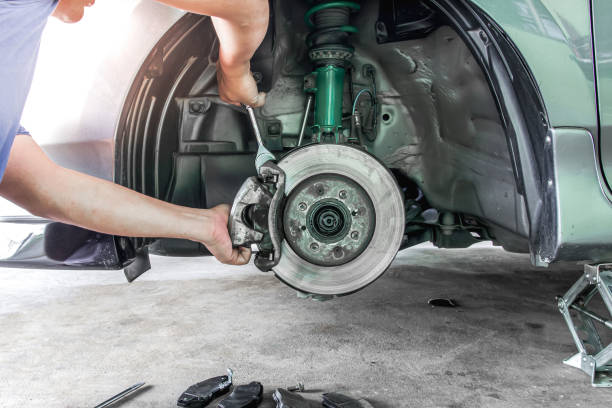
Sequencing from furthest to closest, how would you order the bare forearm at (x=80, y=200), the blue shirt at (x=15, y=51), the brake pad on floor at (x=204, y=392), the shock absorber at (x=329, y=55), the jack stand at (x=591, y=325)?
the shock absorber at (x=329, y=55), the jack stand at (x=591, y=325), the brake pad on floor at (x=204, y=392), the bare forearm at (x=80, y=200), the blue shirt at (x=15, y=51)

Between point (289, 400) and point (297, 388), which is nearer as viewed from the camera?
point (289, 400)

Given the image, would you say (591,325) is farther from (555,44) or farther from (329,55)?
(329,55)

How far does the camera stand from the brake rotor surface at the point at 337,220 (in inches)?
43.6

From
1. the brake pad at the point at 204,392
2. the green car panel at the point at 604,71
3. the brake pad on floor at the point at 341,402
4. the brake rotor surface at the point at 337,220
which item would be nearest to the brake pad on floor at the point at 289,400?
the brake pad on floor at the point at 341,402

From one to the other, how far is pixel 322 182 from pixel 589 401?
2.66 feet

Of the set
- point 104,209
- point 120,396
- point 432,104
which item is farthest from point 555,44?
point 120,396

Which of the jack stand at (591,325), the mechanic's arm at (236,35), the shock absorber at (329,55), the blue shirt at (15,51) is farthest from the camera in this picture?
the shock absorber at (329,55)

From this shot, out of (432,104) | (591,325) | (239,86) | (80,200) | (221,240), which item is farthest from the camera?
(432,104)

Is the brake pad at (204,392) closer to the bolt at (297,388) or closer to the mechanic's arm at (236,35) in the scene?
the bolt at (297,388)

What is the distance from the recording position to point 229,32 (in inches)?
33.5

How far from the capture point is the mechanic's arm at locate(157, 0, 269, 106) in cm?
70

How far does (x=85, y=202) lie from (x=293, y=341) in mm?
741

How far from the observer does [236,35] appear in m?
0.86

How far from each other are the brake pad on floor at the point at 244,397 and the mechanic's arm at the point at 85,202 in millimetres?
350
